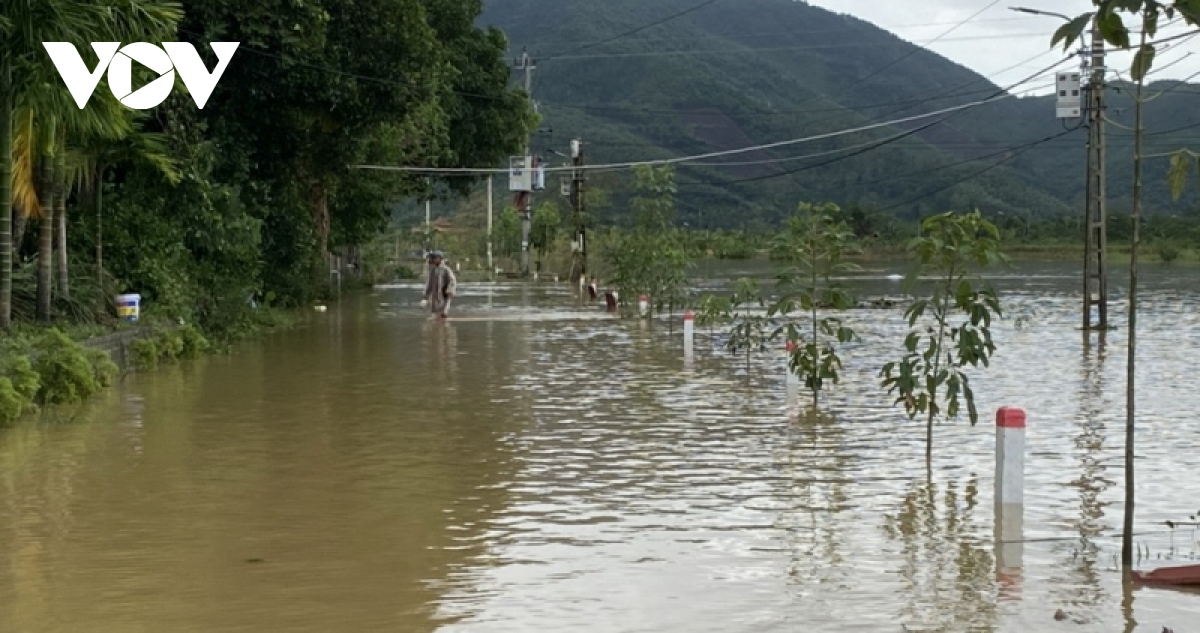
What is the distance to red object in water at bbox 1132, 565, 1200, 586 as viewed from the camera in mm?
8141

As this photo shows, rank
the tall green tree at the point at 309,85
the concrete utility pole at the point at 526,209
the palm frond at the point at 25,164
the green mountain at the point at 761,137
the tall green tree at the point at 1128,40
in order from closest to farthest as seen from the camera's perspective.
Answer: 1. the tall green tree at the point at 1128,40
2. the palm frond at the point at 25,164
3. the tall green tree at the point at 309,85
4. the concrete utility pole at the point at 526,209
5. the green mountain at the point at 761,137

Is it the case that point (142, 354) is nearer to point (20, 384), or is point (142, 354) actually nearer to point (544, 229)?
point (20, 384)

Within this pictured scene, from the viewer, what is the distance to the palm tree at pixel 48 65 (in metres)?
16.4

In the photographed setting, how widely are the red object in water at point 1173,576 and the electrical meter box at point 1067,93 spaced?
24721 millimetres

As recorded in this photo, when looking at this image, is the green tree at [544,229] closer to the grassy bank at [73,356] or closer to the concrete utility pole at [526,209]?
the concrete utility pole at [526,209]

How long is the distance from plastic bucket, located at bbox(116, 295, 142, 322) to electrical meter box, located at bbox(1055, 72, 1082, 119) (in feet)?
63.1

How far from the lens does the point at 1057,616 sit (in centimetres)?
755

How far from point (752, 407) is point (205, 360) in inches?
402

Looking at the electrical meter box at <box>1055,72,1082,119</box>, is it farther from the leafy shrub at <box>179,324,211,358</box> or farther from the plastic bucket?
the plastic bucket

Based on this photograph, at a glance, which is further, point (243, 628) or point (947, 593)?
point (947, 593)

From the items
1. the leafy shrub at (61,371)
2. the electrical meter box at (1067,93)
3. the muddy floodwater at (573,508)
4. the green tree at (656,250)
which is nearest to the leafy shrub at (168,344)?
the muddy floodwater at (573,508)

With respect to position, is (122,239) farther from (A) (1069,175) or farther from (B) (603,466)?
(A) (1069,175)

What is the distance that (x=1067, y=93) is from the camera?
32.0m

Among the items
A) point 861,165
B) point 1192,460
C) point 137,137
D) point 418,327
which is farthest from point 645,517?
point 861,165
